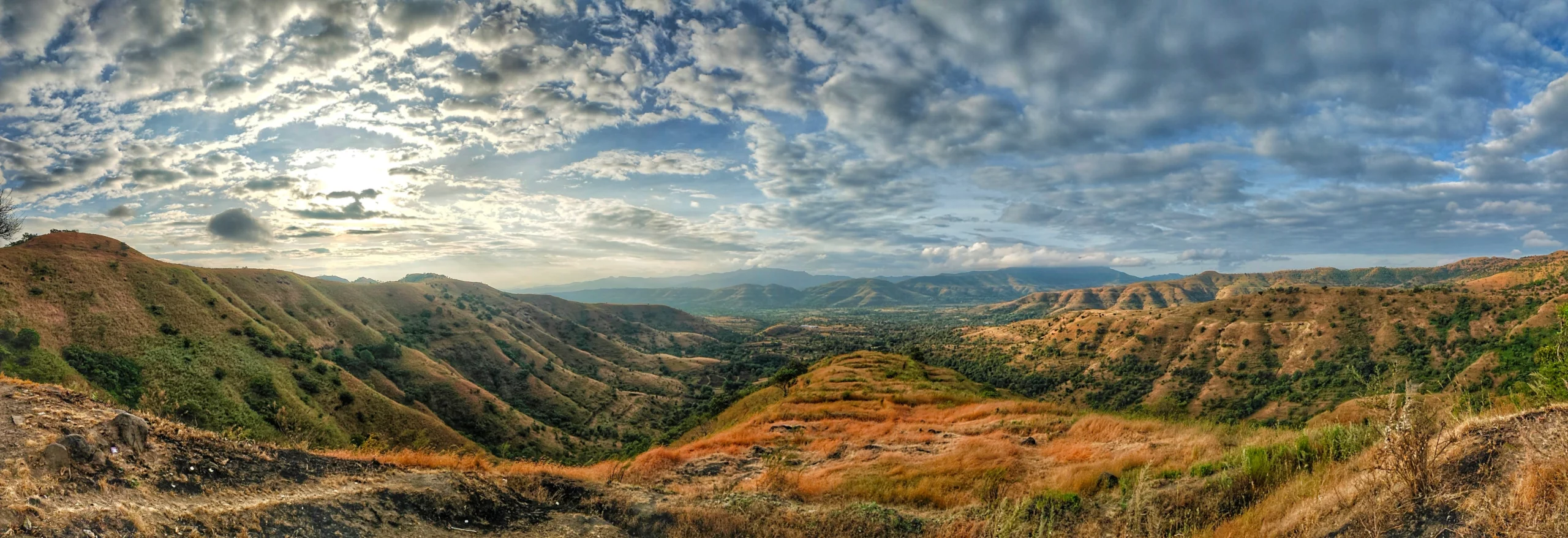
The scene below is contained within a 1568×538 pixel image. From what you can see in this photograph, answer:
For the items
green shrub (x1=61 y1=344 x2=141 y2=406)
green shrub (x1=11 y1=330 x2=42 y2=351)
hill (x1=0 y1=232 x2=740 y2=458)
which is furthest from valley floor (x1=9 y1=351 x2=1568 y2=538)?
green shrub (x1=11 y1=330 x2=42 y2=351)

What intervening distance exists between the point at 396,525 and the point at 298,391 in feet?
182

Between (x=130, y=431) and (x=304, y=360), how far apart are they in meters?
61.6

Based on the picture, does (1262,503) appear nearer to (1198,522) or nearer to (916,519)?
(1198,522)

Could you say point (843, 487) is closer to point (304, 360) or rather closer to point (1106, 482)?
point (1106, 482)

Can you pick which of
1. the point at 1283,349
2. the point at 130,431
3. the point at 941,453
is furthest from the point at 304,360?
the point at 1283,349

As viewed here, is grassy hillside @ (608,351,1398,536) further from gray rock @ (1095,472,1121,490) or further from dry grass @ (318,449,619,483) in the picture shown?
dry grass @ (318,449,619,483)

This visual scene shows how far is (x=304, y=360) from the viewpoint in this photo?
54.0 meters

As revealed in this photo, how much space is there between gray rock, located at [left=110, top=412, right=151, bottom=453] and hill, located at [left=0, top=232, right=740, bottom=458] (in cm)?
157

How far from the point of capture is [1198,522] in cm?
726

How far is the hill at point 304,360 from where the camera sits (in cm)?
3828

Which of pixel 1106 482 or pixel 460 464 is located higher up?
pixel 1106 482

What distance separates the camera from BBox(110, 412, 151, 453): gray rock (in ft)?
25.8

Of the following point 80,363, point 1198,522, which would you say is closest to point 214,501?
point 1198,522

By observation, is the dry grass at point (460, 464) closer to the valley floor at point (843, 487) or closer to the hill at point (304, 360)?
the valley floor at point (843, 487)
